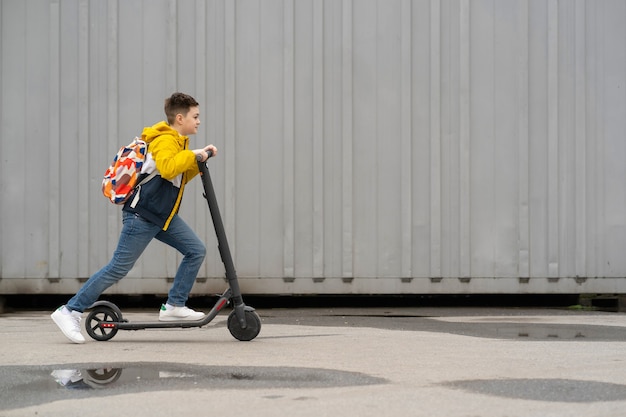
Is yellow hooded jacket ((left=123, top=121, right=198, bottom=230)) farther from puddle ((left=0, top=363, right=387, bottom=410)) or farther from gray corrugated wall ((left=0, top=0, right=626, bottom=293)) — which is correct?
gray corrugated wall ((left=0, top=0, right=626, bottom=293))

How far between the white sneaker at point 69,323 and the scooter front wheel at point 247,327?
92 cm

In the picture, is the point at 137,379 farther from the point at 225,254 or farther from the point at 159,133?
the point at 159,133

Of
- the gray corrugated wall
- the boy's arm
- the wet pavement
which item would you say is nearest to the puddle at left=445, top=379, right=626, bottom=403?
the wet pavement

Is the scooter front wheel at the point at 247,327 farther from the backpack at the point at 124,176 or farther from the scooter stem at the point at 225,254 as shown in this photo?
the backpack at the point at 124,176

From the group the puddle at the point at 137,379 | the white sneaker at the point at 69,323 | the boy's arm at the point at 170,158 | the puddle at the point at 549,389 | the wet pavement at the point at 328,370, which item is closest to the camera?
the wet pavement at the point at 328,370

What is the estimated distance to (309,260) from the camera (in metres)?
8.84

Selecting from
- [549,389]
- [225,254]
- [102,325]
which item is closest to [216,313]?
[225,254]

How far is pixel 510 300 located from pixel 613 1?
9.52 ft

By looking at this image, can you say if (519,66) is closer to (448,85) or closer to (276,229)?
(448,85)

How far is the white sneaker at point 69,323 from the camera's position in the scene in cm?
630

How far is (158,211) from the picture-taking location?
20.9ft

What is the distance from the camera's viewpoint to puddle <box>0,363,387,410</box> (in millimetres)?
4660

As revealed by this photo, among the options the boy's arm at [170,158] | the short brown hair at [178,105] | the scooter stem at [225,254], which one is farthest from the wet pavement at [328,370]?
the short brown hair at [178,105]

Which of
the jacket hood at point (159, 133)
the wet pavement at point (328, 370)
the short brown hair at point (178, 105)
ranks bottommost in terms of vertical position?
the wet pavement at point (328, 370)
